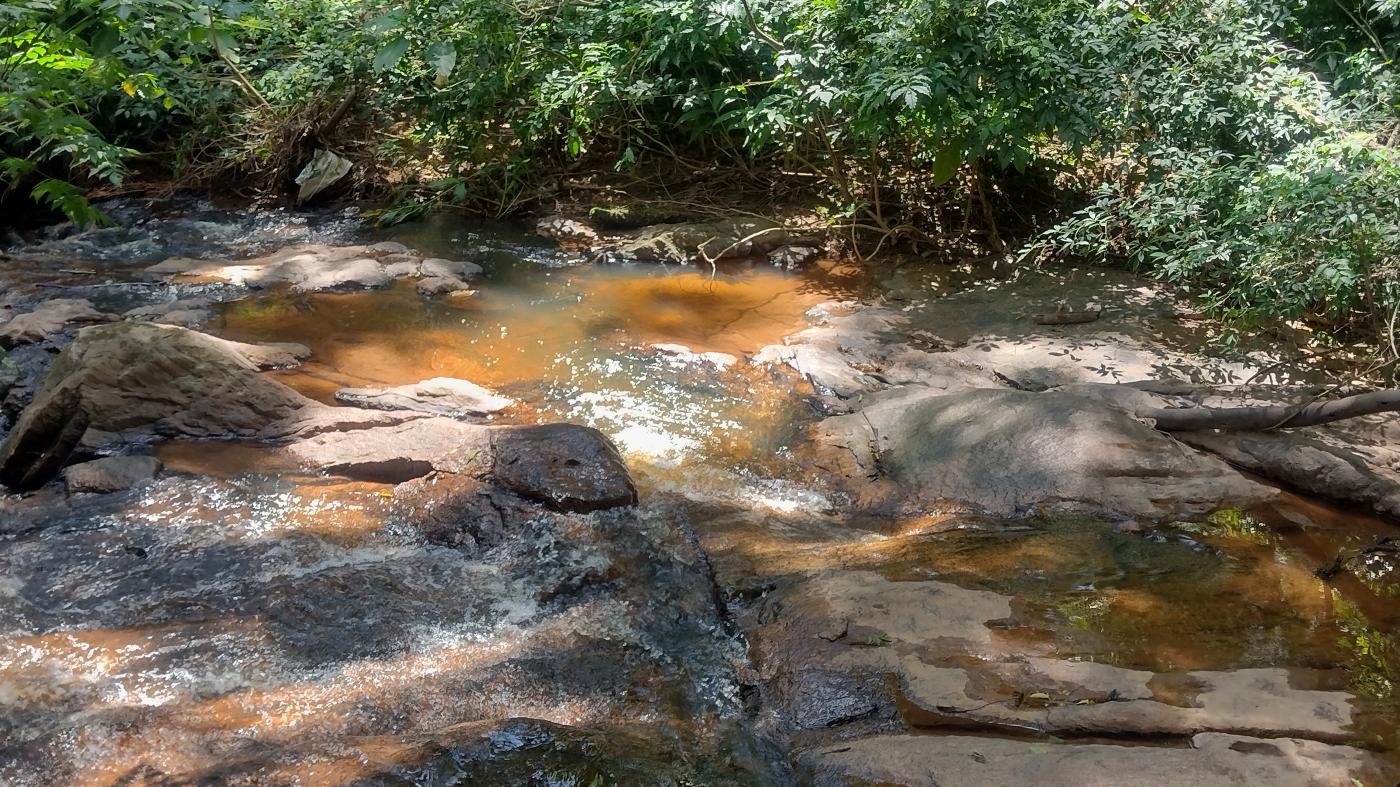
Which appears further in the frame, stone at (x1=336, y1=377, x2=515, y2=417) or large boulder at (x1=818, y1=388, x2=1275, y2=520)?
stone at (x1=336, y1=377, x2=515, y2=417)

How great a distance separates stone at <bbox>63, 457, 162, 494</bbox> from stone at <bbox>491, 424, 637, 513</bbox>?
1446 mm

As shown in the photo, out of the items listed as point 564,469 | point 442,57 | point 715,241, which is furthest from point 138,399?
point 715,241

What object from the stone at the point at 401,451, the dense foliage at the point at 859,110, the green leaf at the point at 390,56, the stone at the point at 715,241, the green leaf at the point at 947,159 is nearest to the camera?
the stone at the point at 401,451

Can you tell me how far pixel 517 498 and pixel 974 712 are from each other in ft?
6.40

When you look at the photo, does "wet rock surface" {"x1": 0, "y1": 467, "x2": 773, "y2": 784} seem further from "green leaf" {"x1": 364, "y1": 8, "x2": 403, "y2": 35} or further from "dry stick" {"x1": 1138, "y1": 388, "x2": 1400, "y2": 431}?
"green leaf" {"x1": 364, "y1": 8, "x2": 403, "y2": 35}

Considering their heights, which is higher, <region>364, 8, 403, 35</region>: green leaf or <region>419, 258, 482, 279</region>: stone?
<region>364, 8, 403, 35</region>: green leaf

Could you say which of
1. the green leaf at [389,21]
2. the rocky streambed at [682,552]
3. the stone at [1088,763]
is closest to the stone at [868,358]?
the rocky streambed at [682,552]

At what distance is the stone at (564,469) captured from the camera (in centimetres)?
383

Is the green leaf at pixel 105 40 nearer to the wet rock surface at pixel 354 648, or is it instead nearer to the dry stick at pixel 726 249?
the wet rock surface at pixel 354 648

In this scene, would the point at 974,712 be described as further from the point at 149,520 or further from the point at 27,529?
the point at 27,529

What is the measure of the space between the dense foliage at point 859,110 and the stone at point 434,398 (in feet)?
5.12

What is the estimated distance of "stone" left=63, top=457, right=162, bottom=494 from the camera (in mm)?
3916

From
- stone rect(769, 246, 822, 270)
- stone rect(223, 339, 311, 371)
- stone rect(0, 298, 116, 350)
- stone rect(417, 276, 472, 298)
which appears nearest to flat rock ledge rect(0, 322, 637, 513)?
stone rect(223, 339, 311, 371)

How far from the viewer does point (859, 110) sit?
5715mm
